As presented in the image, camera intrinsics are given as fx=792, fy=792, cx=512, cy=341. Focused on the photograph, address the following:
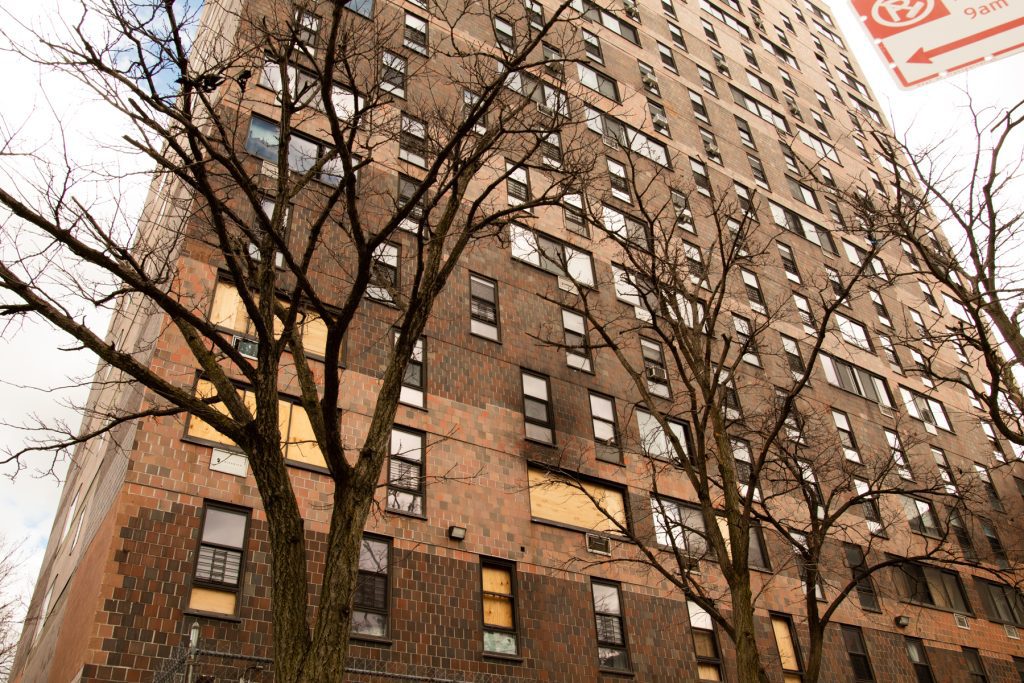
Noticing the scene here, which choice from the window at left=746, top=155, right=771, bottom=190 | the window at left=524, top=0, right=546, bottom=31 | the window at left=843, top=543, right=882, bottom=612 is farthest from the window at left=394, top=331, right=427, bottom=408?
the window at left=746, top=155, right=771, bottom=190

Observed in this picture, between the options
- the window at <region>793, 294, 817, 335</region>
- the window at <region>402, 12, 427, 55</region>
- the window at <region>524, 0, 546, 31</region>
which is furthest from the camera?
the window at <region>793, 294, 817, 335</region>

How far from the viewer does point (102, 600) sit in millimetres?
11648

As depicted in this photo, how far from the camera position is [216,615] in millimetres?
12227

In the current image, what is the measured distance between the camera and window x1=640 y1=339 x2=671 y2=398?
73.7 feet

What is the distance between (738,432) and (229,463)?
14456mm

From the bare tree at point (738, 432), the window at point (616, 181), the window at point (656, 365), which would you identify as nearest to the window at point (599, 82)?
the window at point (616, 181)

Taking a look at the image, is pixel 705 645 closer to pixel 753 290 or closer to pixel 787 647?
pixel 787 647

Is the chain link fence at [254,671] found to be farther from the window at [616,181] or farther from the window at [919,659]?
the window at [616,181]

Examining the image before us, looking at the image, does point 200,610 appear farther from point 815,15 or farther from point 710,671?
point 815,15

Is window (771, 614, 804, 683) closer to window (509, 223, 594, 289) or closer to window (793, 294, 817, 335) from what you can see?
window (509, 223, 594, 289)

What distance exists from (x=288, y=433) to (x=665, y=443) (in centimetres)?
1110

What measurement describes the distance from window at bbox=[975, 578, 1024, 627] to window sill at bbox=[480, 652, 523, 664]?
62.8ft

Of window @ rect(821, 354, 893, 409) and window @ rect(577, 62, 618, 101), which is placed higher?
window @ rect(577, 62, 618, 101)

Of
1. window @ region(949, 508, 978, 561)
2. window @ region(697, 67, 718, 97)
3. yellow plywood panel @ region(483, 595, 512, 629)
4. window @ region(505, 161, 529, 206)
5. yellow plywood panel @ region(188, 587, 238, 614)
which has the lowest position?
yellow plywood panel @ region(188, 587, 238, 614)
